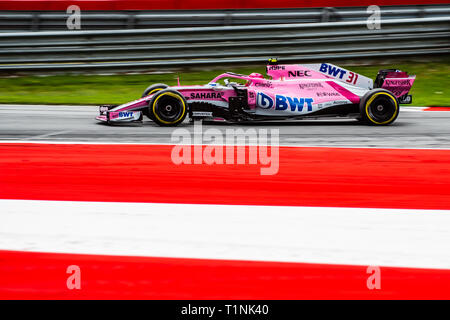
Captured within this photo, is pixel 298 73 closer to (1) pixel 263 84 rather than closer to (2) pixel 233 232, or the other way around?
(1) pixel 263 84

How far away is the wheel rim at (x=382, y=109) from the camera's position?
8.75m

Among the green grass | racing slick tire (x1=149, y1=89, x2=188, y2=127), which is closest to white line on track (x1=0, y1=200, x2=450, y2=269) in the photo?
racing slick tire (x1=149, y1=89, x2=188, y2=127)

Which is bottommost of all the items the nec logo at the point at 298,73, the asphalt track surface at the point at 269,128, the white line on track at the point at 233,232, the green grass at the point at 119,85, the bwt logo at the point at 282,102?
the white line on track at the point at 233,232

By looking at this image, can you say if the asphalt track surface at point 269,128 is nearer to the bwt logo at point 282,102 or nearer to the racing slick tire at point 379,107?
the racing slick tire at point 379,107

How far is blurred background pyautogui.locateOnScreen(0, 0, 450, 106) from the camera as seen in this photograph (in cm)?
1254

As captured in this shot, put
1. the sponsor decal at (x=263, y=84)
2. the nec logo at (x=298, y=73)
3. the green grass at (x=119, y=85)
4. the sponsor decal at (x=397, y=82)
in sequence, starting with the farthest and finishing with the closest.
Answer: the green grass at (x=119, y=85) → the sponsor decal at (x=397, y=82) → the nec logo at (x=298, y=73) → the sponsor decal at (x=263, y=84)

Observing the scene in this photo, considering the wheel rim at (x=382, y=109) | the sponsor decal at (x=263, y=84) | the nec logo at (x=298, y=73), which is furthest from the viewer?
the nec logo at (x=298, y=73)

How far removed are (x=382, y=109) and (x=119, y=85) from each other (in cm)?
567

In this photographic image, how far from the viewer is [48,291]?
3.24m

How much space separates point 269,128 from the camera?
8609 mm

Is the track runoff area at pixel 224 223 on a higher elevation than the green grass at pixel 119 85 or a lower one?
lower

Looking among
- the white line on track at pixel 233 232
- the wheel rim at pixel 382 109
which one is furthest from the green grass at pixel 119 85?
the white line on track at pixel 233 232

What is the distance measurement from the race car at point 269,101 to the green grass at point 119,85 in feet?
7.06

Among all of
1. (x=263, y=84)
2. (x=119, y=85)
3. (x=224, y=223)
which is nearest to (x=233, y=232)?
(x=224, y=223)
